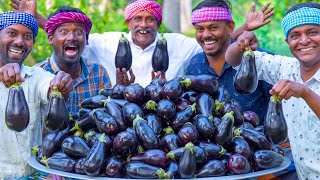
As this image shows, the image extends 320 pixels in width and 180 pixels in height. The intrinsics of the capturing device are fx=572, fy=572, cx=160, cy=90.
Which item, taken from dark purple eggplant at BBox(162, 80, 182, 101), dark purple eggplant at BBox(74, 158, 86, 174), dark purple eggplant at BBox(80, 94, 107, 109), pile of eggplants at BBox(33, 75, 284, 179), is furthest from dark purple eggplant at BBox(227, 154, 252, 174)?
dark purple eggplant at BBox(80, 94, 107, 109)

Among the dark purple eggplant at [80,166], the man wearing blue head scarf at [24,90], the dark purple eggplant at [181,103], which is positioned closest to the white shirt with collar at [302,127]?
the dark purple eggplant at [181,103]

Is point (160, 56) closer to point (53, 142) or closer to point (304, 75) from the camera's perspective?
point (304, 75)

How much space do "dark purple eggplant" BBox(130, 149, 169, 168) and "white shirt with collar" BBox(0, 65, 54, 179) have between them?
1073mm

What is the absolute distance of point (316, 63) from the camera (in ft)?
13.9

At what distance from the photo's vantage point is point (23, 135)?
4.34 m

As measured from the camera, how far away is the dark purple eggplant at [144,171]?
3531 millimetres

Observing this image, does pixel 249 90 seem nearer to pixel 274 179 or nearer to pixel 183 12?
pixel 274 179

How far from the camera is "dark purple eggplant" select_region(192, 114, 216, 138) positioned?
3732 mm

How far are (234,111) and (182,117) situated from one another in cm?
39

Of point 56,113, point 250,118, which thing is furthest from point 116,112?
point 250,118

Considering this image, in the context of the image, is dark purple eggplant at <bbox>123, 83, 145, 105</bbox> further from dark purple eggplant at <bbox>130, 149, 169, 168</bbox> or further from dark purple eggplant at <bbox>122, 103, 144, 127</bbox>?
dark purple eggplant at <bbox>130, 149, 169, 168</bbox>

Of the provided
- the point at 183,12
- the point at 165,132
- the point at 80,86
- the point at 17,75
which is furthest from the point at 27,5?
the point at 183,12

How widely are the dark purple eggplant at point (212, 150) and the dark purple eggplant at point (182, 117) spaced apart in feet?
0.66

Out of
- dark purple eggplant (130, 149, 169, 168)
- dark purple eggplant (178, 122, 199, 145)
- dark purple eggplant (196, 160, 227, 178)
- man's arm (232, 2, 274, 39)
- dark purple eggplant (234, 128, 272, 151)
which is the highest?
man's arm (232, 2, 274, 39)
